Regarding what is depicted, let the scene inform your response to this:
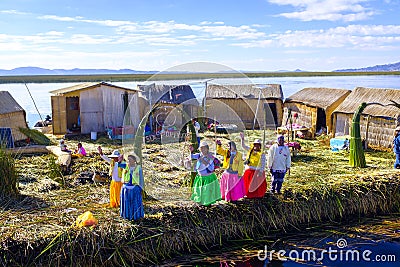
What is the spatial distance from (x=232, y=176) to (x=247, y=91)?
12557 millimetres

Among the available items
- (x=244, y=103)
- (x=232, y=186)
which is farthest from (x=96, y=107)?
(x=232, y=186)

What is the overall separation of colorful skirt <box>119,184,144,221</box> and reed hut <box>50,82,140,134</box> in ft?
33.5

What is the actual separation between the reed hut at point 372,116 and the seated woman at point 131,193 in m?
9.40

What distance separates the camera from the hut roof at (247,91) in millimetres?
19750

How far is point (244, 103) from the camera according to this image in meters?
20.2

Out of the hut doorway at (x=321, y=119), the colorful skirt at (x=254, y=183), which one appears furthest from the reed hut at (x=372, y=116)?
the colorful skirt at (x=254, y=183)

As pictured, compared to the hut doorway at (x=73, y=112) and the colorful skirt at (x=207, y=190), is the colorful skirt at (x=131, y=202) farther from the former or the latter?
the hut doorway at (x=73, y=112)

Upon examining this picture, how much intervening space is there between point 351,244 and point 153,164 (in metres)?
6.10

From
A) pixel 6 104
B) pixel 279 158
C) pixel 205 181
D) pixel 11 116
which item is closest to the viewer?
pixel 205 181

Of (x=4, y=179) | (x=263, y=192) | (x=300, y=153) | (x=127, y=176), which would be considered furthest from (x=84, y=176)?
(x=300, y=153)

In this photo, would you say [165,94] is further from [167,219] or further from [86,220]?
[86,220]

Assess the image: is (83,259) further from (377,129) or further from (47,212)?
(377,129)

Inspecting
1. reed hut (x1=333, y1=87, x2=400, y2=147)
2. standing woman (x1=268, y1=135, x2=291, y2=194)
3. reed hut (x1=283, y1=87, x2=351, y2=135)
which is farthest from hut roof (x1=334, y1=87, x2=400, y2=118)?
standing woman (x1=268, y1=135, x2=291, y2=194)

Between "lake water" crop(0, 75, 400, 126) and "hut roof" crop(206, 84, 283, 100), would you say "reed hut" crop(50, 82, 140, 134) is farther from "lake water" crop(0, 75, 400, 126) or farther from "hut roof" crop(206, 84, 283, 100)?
"hut roof" crop(206, 84, 283, 100)
